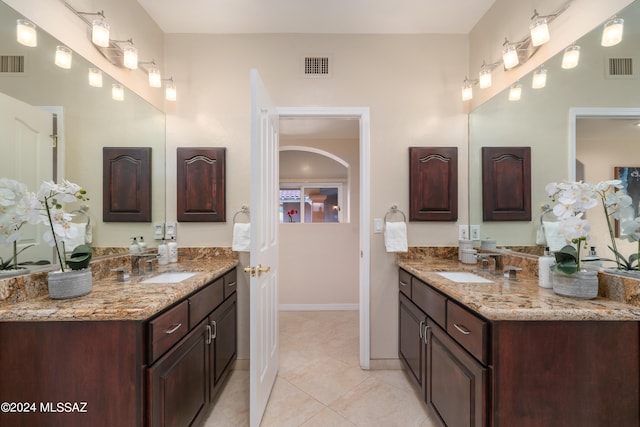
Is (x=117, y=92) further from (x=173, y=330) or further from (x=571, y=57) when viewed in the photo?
(x=571, y=57)

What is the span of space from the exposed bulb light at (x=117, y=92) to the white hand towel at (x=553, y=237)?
112 inches

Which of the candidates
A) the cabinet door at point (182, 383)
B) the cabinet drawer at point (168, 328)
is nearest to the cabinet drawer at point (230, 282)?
the cabinet door at point (182, 383)

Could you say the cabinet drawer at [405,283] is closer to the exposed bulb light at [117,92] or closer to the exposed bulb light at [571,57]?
the exposed bulb light at [571,57]

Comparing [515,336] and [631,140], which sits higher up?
[631,140]

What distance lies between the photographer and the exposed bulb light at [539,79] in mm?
1607

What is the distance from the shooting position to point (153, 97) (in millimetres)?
2219

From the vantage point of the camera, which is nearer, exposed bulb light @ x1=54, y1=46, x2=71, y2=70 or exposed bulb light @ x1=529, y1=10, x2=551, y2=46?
exposed bulb light @ x1=54, y1=46, x2=71, y2=70

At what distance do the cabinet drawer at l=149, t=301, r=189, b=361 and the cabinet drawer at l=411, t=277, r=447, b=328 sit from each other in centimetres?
136

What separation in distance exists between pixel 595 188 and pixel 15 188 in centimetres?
249

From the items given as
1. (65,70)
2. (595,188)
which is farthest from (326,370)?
(65,70)

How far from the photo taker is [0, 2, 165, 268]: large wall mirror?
1193 mm

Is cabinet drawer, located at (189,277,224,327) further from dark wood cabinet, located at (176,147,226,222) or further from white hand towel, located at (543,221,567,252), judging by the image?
white hand towel, located at (543,221,567,252)

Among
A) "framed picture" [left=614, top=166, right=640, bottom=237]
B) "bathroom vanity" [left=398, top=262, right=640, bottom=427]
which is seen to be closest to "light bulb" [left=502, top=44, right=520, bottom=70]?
"framed picture" [left=614, top=166, right=640, bottom=237]

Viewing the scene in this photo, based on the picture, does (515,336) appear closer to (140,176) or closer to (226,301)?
(226,301)
